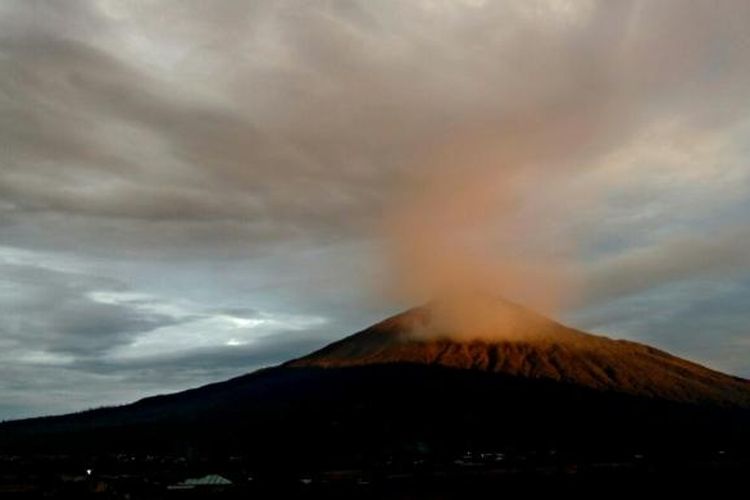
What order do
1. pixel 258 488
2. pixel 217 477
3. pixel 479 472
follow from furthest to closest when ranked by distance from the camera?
pixel 479 472, pixel 217 477, pixel 258 488

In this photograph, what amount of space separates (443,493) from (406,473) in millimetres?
57679

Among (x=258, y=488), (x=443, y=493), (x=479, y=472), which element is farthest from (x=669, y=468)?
(x=258, y=488)

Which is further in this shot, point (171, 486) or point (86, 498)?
point (171, 486)

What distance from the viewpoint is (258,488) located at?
16000 centimetres

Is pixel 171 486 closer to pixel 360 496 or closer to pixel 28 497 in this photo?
pixel 28 497

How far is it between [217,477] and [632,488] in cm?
7952

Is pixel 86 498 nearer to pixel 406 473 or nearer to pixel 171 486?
pixel 171 486

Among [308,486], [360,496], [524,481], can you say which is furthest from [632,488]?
[308,486]

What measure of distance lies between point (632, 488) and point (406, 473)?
6254 cm

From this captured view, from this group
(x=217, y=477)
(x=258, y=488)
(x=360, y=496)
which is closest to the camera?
(x=360, y=496)

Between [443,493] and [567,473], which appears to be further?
[567,473]

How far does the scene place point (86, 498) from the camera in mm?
139500

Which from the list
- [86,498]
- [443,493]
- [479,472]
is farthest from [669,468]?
[86,498]

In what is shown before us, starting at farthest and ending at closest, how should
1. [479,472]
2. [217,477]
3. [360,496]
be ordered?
[479,472], [217,477], [360,496]
